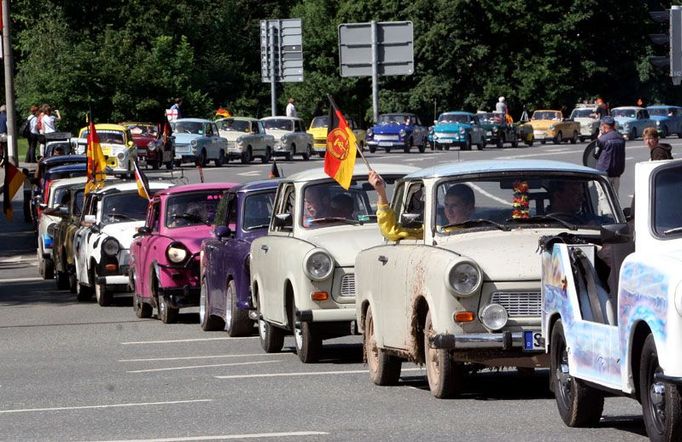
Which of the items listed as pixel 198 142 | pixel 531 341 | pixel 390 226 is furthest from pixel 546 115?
pixel 531 341

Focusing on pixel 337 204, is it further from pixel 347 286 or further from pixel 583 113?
pixel 583 113

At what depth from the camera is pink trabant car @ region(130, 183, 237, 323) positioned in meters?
20.2

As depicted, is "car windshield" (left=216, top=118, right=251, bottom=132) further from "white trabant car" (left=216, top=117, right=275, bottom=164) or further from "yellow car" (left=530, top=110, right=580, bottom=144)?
"yellow car" (left=530, top=110, right=580, bottom=144)

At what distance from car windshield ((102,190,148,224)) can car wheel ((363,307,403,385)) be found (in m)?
11.1

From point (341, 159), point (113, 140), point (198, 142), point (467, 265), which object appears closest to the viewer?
point (467, 265)

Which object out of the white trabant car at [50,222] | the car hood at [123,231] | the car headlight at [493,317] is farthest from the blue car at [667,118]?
the car headlight at [493,317]

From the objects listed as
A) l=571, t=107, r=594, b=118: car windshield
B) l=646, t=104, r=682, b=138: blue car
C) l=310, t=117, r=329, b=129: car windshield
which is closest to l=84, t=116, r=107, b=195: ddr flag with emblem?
l=310, t=117, r=329, b=129: car windshield

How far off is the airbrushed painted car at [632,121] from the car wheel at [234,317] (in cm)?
6450

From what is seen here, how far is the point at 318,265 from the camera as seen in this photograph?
14.7m

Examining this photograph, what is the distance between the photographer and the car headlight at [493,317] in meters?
11.5

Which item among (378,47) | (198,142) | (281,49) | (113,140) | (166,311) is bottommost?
(166,311)

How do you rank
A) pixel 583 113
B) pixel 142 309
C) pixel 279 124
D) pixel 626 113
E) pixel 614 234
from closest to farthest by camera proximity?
pixel 614 234 → pixel 142 309 → pixel 279 124 → pixel 583 113 → pixel 626 113

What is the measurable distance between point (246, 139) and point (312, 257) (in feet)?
156

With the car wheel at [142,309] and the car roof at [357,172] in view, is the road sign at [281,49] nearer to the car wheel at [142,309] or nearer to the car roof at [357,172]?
the car wheel at [142,309]
